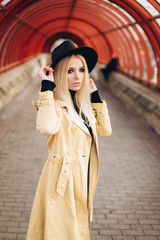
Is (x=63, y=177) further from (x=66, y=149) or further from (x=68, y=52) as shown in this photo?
(x=68, y=52)

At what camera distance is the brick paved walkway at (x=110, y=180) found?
3557 millimetres

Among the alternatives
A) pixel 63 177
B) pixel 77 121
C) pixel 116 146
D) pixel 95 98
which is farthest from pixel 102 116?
pixel 116 146

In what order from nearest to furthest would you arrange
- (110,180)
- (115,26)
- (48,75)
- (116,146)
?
1. (48,75)
2. (110,180)
3. (116,146)
4. (115,26)

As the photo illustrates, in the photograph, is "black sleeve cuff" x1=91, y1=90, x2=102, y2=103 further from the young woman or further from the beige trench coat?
the beige trench coat

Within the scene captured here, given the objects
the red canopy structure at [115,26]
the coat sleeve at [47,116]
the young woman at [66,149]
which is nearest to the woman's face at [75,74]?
the young woman at [66,149]

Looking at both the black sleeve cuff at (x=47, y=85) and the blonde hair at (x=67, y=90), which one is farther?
the blonde hair at (x=67, y=90)

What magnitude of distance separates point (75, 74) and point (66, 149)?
2.26 feet

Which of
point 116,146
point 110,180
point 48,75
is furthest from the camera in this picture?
point 116,146

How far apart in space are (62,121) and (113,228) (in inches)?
76.0

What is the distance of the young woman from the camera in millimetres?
2314

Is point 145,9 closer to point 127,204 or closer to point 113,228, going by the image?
point 127,204

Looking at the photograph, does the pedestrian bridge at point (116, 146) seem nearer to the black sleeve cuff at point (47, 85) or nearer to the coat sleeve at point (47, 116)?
the coat sleeve at point (47, 116)

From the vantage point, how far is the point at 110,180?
4863 mm

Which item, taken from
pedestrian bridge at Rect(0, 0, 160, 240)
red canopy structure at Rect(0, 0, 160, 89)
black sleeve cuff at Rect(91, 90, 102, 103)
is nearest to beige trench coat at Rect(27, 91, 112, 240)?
black sleeve cuff at Rect(91, 90, 102, 103)
